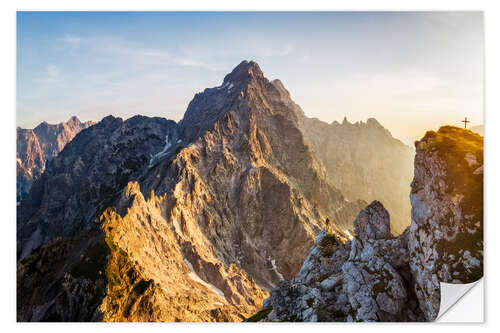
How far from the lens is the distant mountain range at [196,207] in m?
36.2

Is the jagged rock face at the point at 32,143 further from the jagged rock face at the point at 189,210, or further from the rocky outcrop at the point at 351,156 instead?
the rocky outcrop at the point at 351,156

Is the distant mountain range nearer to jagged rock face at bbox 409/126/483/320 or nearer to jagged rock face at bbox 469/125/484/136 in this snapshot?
jagged rock face at bbox 409/126/483/320

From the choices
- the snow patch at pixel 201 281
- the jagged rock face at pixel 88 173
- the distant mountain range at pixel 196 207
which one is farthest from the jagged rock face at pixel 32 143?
the snow patch at pixel 201 281

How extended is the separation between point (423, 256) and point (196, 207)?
232 feet

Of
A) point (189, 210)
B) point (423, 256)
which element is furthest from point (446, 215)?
point (189, 210)

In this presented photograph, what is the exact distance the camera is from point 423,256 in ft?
61.5

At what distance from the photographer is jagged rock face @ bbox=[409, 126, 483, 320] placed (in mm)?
17000

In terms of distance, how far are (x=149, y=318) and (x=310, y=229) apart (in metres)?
71.2

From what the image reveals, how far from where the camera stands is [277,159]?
417ft

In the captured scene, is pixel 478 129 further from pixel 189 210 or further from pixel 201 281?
pixel 189 210

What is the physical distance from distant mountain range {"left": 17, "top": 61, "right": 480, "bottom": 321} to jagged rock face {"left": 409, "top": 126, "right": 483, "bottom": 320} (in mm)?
6291

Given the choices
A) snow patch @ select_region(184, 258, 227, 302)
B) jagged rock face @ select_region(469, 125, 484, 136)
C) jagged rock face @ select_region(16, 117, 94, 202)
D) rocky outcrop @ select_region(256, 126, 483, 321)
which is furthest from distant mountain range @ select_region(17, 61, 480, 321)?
jagged rock face @ select_region(469, 125, 484, 136)

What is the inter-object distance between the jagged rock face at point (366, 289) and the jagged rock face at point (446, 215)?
46.5 inches
